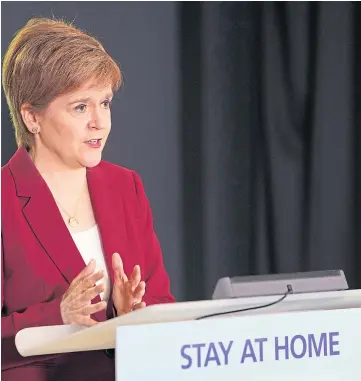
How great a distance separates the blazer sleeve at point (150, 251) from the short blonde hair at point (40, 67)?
48 centimetres

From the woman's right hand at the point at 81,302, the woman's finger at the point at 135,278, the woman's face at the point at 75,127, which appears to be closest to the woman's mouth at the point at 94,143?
the woman's face at the point at 75,127

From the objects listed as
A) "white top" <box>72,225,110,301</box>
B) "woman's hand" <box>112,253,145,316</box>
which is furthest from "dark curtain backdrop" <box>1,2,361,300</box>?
"woman's hand" <box>112,253,145,316</box>

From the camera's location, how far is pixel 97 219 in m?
2.96

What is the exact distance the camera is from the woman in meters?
2.75

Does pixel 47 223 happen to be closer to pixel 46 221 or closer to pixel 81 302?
pixel 46 221

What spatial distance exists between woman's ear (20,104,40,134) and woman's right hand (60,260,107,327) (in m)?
0.76

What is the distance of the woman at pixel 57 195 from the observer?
2752 millimetres

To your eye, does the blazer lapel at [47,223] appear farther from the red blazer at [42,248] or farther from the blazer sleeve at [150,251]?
the blazer sleeve at [150,251]

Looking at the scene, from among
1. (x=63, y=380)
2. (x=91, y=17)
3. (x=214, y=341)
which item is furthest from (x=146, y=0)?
(x=214, y=341)

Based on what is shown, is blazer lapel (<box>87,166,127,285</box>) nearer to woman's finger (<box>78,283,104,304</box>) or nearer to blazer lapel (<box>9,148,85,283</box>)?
blazer lapel (<box>9,148,85,283</box>)

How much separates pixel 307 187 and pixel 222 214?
1.46ft

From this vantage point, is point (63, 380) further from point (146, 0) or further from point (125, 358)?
point (146, 0)

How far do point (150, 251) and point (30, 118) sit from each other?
70 cm

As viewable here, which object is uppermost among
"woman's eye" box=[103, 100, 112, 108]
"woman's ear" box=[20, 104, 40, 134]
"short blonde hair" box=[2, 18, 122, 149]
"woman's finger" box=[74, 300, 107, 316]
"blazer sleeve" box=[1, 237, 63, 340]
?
"short blonde hair" box=[2, 18, 122, 149]
